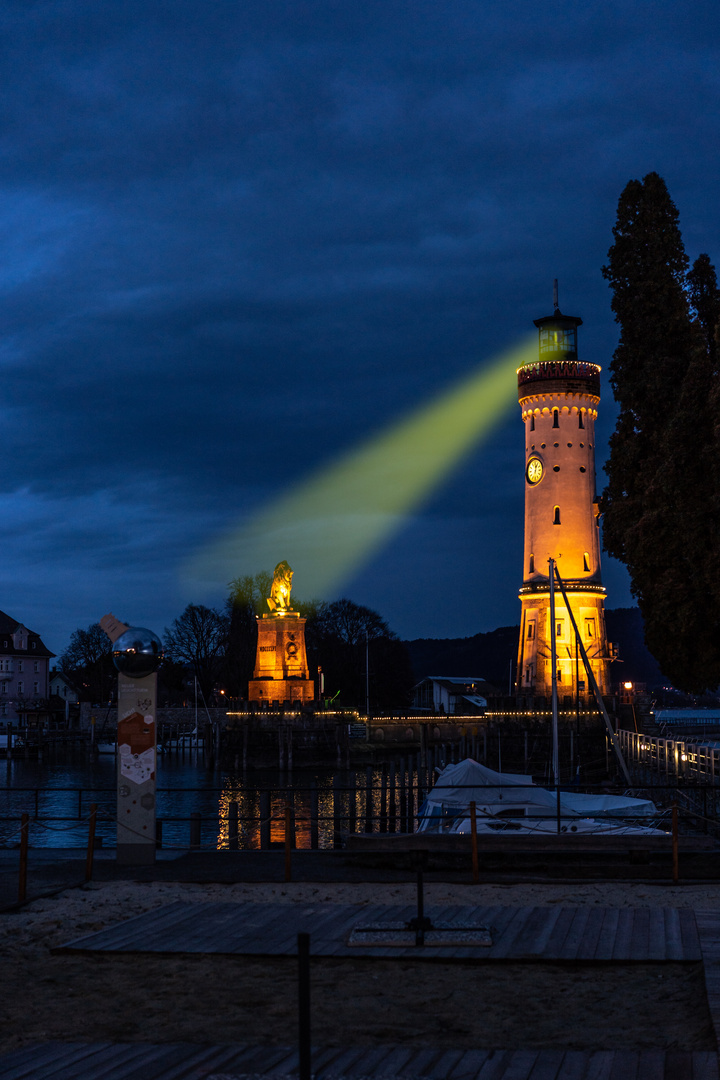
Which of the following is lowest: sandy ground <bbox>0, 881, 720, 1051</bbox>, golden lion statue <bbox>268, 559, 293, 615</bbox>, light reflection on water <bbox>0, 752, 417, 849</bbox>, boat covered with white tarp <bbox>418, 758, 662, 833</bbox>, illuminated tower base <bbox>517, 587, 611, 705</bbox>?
light reflection on water <bbox>0, 752, 417, 849</bbox>

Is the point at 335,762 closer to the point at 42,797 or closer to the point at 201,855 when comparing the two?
the point at 42,797

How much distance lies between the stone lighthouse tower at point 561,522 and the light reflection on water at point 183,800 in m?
16.6

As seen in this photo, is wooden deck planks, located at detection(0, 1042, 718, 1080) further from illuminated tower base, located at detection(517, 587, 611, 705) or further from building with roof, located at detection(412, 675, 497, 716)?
building with roof, located at detection(412, 675, 497, 716)

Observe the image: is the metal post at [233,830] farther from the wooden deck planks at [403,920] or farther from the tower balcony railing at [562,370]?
the tower balcony railing at [562,370]

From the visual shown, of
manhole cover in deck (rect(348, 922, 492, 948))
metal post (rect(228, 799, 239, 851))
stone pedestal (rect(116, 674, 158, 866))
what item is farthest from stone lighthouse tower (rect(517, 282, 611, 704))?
manhole cover in deck (rect(348, 922, 492, 948))

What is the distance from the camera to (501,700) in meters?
89.1

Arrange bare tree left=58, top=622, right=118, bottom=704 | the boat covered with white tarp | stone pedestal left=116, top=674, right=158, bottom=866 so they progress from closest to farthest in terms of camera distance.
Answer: stone pedestal left=116, top=674, right=158, bottom=866
the boat covered with white tarp
bare tree left=58, top=622, right=118, bottom=704

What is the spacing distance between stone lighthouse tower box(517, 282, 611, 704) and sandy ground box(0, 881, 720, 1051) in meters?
74.8

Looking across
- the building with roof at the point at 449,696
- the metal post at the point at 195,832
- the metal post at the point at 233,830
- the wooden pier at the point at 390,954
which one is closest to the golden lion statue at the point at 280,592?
the building with roof at the point at 449,696

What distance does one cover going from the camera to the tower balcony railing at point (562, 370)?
91.2 meters

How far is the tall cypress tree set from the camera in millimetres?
34562

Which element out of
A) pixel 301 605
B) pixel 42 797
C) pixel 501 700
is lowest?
pixel 42 797

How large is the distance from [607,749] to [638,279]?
3971cm

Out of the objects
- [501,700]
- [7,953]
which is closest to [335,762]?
[501,700]
